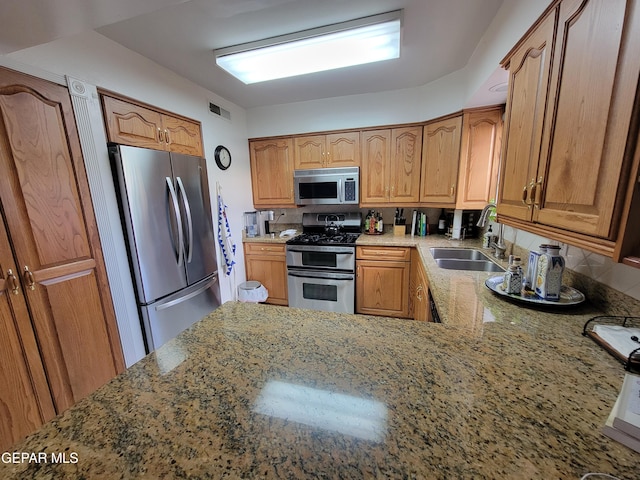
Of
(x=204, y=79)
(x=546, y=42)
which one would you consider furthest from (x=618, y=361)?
(x=204, y=79)

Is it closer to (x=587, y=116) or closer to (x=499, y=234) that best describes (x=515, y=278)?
(x=587, y=116)

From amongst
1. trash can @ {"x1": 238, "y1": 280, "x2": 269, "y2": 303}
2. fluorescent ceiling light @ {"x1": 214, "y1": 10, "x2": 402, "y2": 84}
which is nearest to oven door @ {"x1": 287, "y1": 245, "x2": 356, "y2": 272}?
trash can @ {"x1": 238, "y1": 280, "x2": 269, "y2": 303}

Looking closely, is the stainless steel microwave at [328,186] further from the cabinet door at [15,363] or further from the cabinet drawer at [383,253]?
the cabinet door at [15,363]

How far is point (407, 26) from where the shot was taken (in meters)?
1.57

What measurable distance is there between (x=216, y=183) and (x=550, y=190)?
8.53ft

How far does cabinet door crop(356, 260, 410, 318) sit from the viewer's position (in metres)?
2.57

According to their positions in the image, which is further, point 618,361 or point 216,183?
point 216,183

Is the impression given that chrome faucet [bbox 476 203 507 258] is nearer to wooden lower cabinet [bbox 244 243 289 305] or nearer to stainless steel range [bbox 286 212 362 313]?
stainless steel range [bbox 286 212 362 313]

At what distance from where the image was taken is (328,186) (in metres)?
2.88

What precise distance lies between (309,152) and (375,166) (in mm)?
810

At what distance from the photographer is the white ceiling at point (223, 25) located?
0.99 m

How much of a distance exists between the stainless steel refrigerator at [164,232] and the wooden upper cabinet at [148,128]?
0.20 metres

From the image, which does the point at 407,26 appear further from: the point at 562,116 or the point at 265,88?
the point at 265,88

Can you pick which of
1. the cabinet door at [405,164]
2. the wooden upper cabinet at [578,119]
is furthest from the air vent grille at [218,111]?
the wooden upper cabinet at [578,119]
